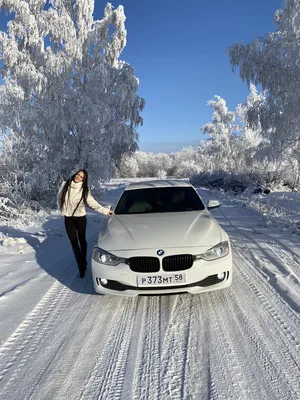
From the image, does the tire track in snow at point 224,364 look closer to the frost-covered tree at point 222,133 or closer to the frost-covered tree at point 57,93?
the frost-covered tree at point 57,93

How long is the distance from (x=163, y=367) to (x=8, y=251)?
512 centimetres

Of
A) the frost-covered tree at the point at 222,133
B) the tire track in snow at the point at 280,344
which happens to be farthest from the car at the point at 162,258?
the frost-covered tree at the point at 222,133

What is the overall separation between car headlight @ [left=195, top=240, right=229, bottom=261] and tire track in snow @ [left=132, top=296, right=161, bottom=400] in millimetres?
843

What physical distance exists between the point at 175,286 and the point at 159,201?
1.97m

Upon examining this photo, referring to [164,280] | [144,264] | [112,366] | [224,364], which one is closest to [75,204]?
[144,264]

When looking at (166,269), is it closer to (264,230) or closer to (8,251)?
(8,251)

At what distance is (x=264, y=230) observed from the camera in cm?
775

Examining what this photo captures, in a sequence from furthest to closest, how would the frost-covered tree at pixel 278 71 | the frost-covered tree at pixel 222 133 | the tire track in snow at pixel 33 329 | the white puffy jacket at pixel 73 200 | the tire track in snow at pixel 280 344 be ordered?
the frost-covered tree at pixel 222 133 → the frost-covered tree at pixel 278 71 → the white puffy jacket at pixel 73 200 → the tire track in snow at pixel 33 329 → the tire track in snow at pixel 280 344

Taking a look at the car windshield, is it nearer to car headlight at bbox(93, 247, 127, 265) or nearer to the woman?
the woman

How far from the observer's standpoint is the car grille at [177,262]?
3389 millimetres

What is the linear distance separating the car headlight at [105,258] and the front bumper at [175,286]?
A: 0.05 metres

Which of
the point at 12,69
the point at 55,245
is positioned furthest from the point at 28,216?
the point at 12,69

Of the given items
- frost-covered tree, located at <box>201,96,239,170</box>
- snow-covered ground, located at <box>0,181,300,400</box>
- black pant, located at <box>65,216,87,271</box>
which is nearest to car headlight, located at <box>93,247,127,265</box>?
snow-covered ground, located at <box>0,181,300,400</box>

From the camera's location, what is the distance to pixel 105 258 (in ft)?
11.9
